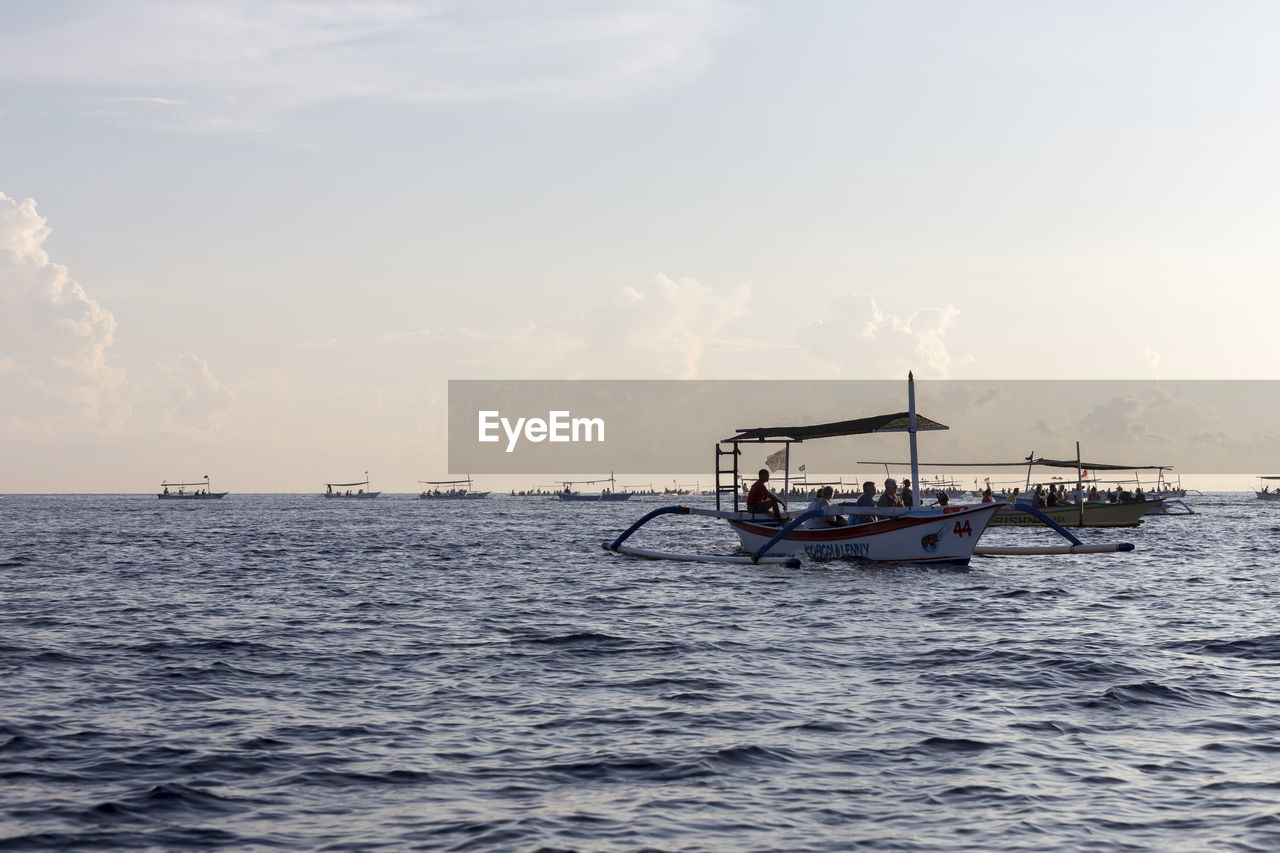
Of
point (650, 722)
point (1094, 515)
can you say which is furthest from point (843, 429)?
point (1094, 515)

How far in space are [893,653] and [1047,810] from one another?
7915 millimetres

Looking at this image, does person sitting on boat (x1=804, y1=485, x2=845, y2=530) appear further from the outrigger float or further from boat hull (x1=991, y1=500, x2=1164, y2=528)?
boat hull (x1=991, y1=500, x2=1164, y2=528)

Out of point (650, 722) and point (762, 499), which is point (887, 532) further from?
point (650, 722)

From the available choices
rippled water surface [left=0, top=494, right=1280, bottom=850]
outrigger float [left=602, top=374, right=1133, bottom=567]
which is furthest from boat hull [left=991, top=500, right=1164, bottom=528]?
rippled water surface [left=0, top=494, right=1280, bottom=850]

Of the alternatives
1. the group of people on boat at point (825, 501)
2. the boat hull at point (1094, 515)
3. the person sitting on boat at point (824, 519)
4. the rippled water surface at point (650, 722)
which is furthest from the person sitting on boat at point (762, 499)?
the boat hull at point (1094, 515)

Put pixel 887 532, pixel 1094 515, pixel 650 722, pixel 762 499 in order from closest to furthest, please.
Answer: pixel 650 722
pixel 887 532
pixel 762 499
pixel 1094 515

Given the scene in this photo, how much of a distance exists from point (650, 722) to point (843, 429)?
24.2 metres

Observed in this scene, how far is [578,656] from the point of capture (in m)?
16.7

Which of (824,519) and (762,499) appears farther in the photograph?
(762,499)

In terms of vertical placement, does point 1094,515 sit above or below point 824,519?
below

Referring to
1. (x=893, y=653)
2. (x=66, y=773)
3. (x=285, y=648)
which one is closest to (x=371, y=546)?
(x=285, y=648)

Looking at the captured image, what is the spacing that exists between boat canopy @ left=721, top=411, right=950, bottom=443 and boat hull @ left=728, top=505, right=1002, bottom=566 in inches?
100

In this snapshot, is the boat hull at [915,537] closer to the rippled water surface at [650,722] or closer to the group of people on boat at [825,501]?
the group of people on boat at [825,501]

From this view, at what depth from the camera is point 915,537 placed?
30344 mm
